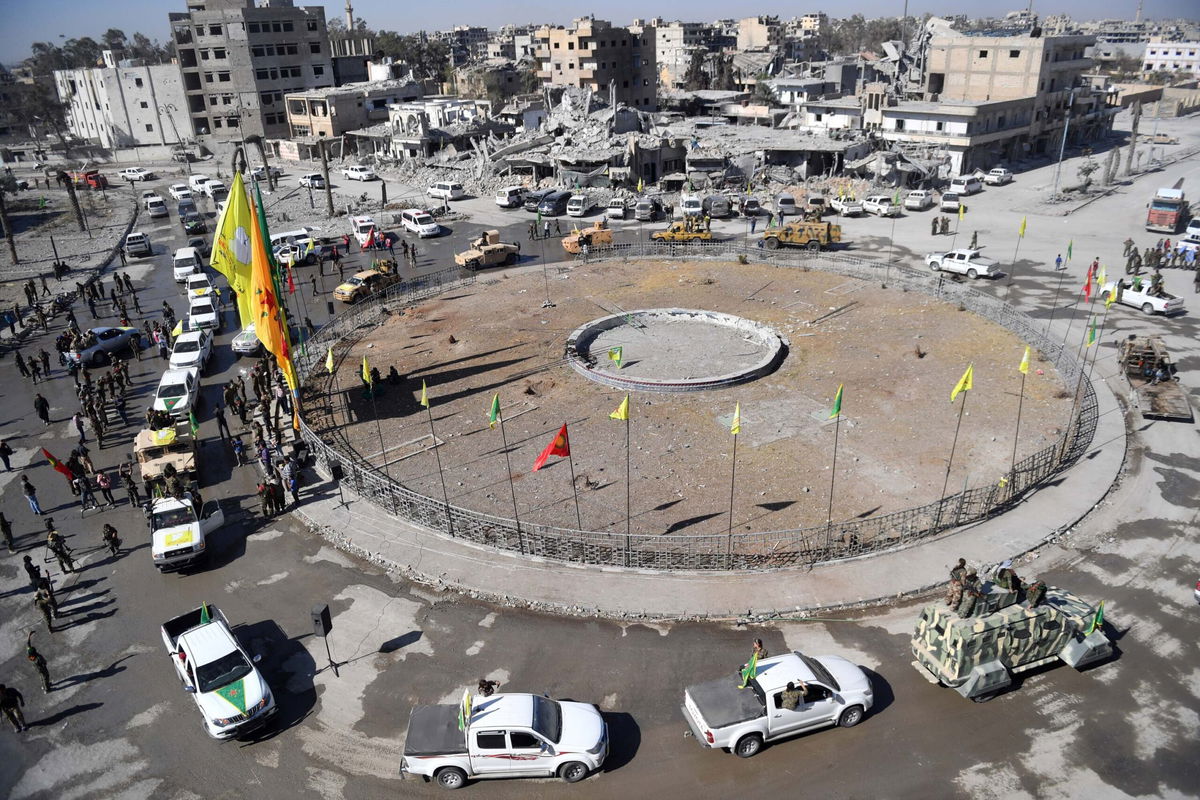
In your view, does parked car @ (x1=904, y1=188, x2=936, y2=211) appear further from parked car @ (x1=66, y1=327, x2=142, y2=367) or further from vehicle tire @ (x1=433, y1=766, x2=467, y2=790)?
vehicle tire @ (x1=433, y1=766, x2=467, y2=790)

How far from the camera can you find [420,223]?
55.6 meters

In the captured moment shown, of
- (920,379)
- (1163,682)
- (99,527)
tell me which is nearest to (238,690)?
Result: (99,527)

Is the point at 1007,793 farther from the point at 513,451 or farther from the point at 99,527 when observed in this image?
the point at 99,527

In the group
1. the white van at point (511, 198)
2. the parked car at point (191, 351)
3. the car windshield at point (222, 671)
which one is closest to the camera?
the car windshield at point (222, 671)

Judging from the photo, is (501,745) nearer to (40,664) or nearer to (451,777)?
(451,777)

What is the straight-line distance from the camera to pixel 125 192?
81.6 m

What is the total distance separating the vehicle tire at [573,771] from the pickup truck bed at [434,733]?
188 centimetres

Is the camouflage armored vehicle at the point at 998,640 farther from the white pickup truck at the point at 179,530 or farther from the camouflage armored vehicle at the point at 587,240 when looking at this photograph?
the camouflage armored vehicle at the point at 587,240

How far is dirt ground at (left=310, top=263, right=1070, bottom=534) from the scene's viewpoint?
22844 millimetres

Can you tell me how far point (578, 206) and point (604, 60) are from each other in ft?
180

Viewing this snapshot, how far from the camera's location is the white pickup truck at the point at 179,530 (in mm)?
20172

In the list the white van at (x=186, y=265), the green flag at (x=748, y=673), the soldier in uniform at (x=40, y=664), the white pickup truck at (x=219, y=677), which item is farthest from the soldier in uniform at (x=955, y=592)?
the white van at (x=186, y=265)

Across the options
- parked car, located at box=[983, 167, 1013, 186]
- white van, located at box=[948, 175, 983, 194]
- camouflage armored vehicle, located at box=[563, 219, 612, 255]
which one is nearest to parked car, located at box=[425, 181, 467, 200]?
camouflage armored vehicle, located at box=[563, 219, 612, 255]

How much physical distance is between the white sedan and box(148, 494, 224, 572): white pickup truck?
3791 cm
